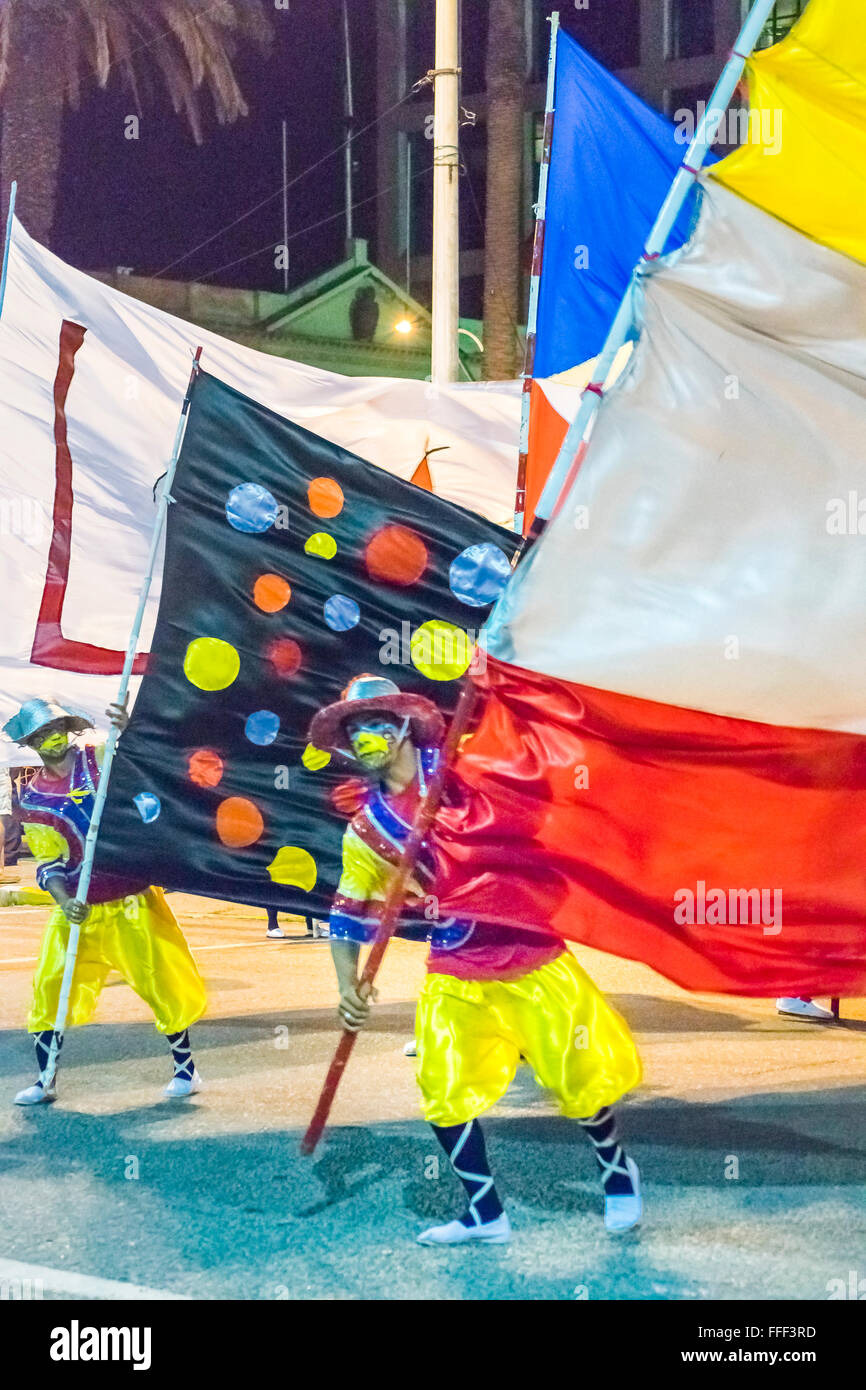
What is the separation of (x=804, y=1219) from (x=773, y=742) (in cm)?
169

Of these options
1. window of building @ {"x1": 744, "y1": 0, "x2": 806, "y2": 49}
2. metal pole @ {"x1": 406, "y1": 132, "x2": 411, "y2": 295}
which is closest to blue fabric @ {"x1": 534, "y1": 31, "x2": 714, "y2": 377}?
window of building @ {"x1": 744, "y1": 0, "x2": 806, "y2": 49}

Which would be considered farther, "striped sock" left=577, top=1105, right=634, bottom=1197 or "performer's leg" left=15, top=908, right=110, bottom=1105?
"performer's leg" left=15, top=908, right=110, bottom=1105

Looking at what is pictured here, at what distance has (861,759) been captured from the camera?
5.48 m

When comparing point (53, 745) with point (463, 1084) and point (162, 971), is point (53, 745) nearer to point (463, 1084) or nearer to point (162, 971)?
point (162, 971)

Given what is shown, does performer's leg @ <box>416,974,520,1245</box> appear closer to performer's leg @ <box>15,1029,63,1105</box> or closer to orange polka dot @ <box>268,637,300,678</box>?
orange polka dot @ <box>268,637,300,678</box>

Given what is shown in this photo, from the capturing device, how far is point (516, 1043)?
5.78 meters

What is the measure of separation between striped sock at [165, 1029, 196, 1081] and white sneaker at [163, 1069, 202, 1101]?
17 millimetres

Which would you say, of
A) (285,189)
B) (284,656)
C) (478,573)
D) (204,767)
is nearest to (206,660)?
(284,656)

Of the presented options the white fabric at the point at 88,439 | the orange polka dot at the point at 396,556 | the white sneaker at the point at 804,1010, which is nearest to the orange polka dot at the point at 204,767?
the orange polka dot at the point at 396,556

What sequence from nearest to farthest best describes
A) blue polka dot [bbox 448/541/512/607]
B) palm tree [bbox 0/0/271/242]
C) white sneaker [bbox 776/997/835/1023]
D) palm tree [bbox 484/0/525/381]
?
blue polka dot [bbox 448/541/512/607] → white sneaker [bbox 776/997/835/1023] → palm tree [bbox 0/0/271/242] → palm tree [bbox 484/0/525/381]

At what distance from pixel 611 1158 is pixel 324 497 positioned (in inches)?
125

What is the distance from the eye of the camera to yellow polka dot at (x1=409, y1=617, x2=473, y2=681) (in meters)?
7.70

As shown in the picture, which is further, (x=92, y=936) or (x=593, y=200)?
(x=593, y=200)

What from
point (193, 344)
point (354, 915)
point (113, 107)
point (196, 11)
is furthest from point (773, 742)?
point (113, 107)
